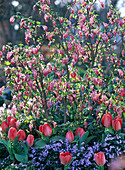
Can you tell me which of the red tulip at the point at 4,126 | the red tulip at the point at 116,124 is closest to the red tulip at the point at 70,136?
the red tulip at the point at 116,124

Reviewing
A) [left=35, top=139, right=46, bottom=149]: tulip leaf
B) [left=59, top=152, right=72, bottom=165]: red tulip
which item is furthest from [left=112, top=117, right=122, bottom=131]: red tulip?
[left=35, top=139, right=46, bottom=149]: tulip leaf

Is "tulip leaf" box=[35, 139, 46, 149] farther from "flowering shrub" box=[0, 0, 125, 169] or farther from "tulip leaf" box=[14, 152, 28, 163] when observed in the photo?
"tulip leaf" box=[14, 152, 28, 163]

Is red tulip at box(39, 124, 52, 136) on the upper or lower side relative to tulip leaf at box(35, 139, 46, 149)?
upper

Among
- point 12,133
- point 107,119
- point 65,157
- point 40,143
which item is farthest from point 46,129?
point 107,119

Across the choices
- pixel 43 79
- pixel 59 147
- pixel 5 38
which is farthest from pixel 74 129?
pixel 5 38

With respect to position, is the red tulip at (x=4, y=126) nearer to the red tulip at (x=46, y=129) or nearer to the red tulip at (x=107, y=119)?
the red tulip at (x=46, y=129)

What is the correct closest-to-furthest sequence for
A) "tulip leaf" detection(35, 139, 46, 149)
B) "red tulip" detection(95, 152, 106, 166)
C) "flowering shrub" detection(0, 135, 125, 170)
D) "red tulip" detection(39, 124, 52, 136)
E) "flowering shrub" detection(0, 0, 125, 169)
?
"red tulip" detection(95, 152, 106, 166) < "flowering shrub" detection(0, 135, 125, 170) < "flowering shrub" detection(0, 0, 125, 169) < "red tulip" detection(39, 124, 52, 136) < "tulip leaf" detection(35, 139, 46, 149)

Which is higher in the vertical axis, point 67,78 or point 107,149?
point 67,78

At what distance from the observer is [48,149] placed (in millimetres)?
2883

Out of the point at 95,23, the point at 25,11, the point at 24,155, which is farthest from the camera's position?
the point at 25,11

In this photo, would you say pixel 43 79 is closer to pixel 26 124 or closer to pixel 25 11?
pixel 26 124

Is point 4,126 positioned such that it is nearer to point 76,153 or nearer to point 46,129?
point 46,129

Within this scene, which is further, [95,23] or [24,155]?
[95,23]

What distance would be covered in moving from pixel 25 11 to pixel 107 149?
9561 millimetres
